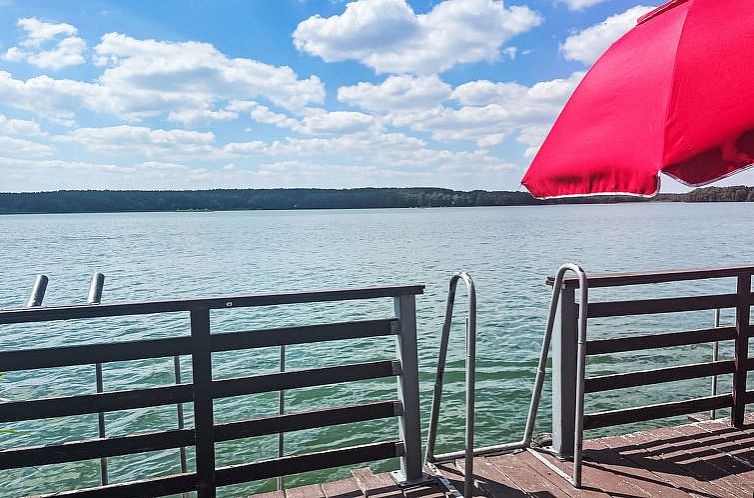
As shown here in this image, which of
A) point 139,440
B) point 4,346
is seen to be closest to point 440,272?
point 4,346

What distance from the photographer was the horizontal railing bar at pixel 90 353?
2.45m

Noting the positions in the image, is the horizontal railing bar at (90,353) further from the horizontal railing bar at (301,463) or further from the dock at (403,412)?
the horizontal railing bar at (301,463)

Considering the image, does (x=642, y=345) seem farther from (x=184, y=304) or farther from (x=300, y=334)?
(x=184, y=304)

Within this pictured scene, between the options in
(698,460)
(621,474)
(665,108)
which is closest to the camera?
(665,108)

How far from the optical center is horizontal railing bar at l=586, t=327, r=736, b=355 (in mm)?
3297

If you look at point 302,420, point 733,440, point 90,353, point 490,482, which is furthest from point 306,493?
point 733,440

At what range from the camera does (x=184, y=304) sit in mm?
2609

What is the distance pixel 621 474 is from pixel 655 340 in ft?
2.69

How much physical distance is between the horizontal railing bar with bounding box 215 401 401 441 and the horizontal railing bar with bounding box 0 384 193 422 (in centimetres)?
24

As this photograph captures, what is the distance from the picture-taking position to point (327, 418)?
2947 millimetres

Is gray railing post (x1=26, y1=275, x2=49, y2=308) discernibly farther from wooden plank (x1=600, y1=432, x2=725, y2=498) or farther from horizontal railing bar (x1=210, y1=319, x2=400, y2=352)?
wooden plank (x1=600, y1=432, x2=725, y2=498)

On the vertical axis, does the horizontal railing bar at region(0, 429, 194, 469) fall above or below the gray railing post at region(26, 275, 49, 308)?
below

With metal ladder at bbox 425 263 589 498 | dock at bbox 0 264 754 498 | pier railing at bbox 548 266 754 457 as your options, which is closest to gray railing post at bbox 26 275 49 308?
dock at bbox 0 264 754 498

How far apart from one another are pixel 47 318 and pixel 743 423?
3.91 m
